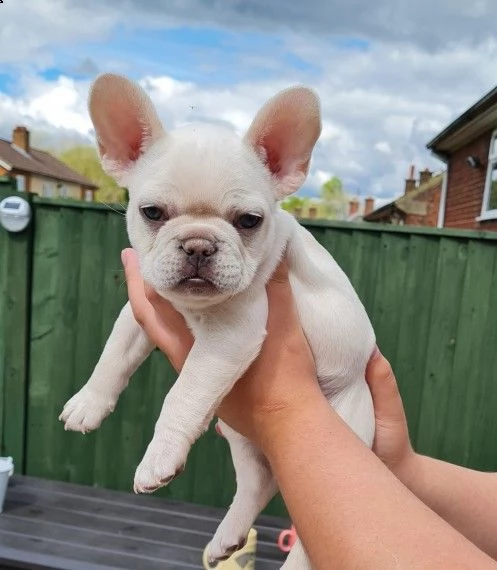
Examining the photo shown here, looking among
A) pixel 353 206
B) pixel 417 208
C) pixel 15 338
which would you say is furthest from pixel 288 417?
pixel 353 206

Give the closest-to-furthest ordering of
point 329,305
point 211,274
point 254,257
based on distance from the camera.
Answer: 1. point 211,274
2. point 254,257
3. point 329,305

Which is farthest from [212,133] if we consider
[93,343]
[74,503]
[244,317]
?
[74,503]

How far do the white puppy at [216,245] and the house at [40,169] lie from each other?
34583 millimetres

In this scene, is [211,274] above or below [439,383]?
above

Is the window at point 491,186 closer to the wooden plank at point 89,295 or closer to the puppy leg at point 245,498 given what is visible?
the wooden plank at point 89,295

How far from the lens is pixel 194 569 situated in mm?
3904

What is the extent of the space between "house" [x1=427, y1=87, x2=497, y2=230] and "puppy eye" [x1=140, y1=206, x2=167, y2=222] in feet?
40.3

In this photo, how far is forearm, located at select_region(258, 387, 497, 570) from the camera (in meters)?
1.10

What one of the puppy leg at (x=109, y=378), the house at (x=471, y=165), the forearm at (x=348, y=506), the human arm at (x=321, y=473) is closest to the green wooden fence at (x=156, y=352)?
the puppy leg at (x=109, y=378)

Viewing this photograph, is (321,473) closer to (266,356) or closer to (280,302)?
(266,356)

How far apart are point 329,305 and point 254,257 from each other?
0.40 meters

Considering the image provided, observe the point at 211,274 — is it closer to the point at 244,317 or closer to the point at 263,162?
the point at 244,317

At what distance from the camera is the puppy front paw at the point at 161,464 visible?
62.1 inches

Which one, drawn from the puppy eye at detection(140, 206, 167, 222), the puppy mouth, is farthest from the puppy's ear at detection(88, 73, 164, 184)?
the puppy mouth
